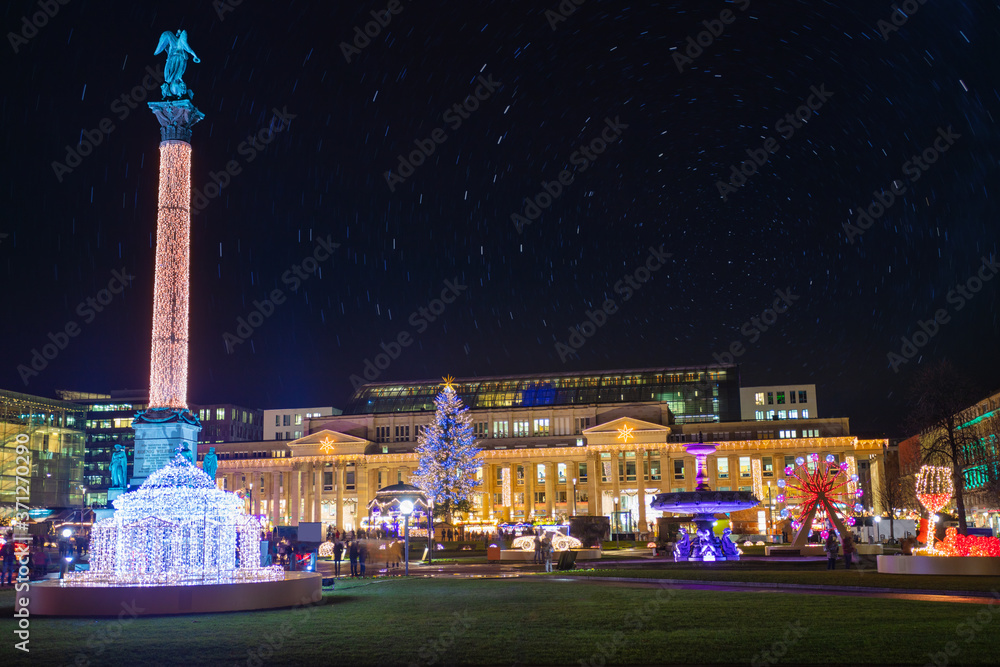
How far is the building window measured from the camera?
113 metres

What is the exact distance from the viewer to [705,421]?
123 metres

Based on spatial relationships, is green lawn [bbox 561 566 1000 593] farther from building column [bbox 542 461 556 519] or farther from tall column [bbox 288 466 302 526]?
tall column [bbox 288 466 302 526]

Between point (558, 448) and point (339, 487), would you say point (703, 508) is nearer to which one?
point (558, 448)

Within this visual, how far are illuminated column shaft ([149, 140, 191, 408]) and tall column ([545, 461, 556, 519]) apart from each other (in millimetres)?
73720

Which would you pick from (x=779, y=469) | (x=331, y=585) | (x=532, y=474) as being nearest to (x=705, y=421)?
(x=779, y=469)

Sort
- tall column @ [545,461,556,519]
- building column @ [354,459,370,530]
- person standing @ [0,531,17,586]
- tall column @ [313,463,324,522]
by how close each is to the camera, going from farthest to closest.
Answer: tall column @ [313,463,324,522]
building column @ [354,459,370,530]
tall column @ [545,461,556,519]
person standing @ [0,531,17,586]

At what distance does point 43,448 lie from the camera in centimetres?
12050

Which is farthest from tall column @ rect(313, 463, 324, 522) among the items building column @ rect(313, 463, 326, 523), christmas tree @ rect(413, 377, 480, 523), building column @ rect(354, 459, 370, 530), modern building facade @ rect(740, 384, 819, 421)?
modern building facade @ rect(740, 384, 819, 421)

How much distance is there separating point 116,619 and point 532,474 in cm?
10034

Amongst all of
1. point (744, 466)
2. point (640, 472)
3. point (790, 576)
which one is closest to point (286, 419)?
point (640, 472)

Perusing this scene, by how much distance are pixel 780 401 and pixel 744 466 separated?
109 feet

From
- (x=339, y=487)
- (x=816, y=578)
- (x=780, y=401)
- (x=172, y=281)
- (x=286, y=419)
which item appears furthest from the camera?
(x=286, y=419)

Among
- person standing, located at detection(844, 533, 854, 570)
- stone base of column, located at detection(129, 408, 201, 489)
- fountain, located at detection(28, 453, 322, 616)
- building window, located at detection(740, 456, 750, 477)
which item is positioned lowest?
person standing, located at detection(844, 533, 854, 570)

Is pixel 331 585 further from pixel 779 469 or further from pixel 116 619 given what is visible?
pixel 779 469
